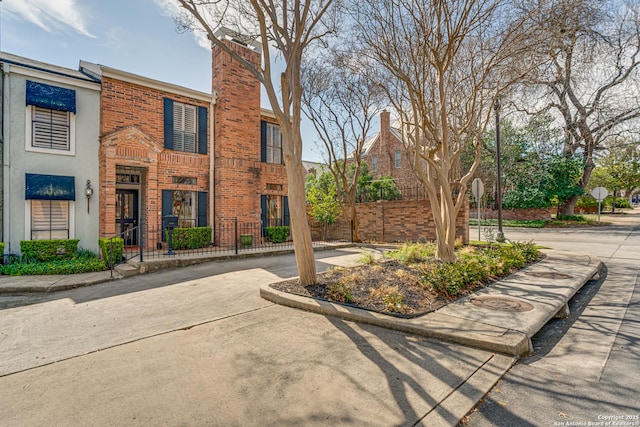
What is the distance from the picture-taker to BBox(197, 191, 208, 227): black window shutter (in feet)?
39.5

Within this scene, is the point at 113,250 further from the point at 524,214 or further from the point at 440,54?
the point at 524,214

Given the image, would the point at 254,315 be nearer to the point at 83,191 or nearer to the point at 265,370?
the point at 265,370

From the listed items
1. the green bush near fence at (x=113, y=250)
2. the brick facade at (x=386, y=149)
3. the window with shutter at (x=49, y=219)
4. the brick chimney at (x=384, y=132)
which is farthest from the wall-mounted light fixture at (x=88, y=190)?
the brick chimney at (x=384, y=132)

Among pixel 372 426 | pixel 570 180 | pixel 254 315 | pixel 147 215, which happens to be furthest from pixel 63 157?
pixel 570 180

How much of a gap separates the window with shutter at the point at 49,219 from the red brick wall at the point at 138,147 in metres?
0.92

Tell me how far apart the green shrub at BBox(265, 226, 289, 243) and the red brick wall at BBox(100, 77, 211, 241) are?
11.4 feet

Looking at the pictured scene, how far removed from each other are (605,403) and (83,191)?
479 inches

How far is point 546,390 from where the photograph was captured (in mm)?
2756

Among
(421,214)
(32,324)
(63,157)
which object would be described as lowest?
(32,324)

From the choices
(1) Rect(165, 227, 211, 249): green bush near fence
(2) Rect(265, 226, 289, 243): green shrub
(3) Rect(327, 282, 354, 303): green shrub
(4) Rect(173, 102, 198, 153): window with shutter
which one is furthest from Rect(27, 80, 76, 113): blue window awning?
(3) Rect(327, 282, 354, 303): green shrub

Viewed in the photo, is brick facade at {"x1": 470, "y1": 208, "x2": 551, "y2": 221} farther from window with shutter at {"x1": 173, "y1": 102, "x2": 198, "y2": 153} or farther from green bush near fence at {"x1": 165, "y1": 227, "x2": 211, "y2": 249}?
window with shutter at {"x1": 173, "y1": 102, "x2": 198, "y2": 153}

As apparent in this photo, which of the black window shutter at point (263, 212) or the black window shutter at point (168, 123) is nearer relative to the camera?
the black window shutter at point (168, 123)

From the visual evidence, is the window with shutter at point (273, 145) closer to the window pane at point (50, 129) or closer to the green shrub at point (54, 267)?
the window pane at point (50, 129)

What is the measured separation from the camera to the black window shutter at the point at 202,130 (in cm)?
1210
